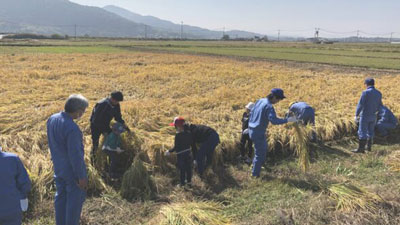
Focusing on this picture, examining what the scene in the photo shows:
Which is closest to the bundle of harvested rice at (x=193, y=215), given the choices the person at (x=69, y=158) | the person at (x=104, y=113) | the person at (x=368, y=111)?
the person at (x=69, y=158)

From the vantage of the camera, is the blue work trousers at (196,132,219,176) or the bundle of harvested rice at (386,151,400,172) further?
the bundle of harvested rice at (386,151,400,172)

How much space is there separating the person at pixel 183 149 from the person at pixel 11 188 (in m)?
2.43

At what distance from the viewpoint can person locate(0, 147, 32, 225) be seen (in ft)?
9.29

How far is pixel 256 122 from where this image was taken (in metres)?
5.36

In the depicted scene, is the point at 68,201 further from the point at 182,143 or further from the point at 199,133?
the point at 199,133

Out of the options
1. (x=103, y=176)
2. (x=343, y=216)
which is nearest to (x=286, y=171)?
(x=343, y=216)

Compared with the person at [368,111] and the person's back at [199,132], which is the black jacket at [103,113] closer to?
the person's back at [199,132]

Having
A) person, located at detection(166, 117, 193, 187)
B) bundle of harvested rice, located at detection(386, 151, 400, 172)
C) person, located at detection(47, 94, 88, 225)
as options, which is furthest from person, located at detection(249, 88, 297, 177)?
person, located at detection(47, 94, 88, 225)

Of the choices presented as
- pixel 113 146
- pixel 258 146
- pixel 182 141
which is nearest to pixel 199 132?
pixel 182 141

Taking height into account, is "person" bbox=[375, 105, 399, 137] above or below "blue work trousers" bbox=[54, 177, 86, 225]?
above

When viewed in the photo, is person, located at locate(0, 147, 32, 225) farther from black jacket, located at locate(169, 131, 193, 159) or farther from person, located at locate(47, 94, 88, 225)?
black jacket, located at locate(169, 131, 193, 159)

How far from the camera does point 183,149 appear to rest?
508 centimetres

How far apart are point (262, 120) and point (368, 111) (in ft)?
11.4

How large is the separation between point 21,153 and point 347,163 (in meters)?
6.67
